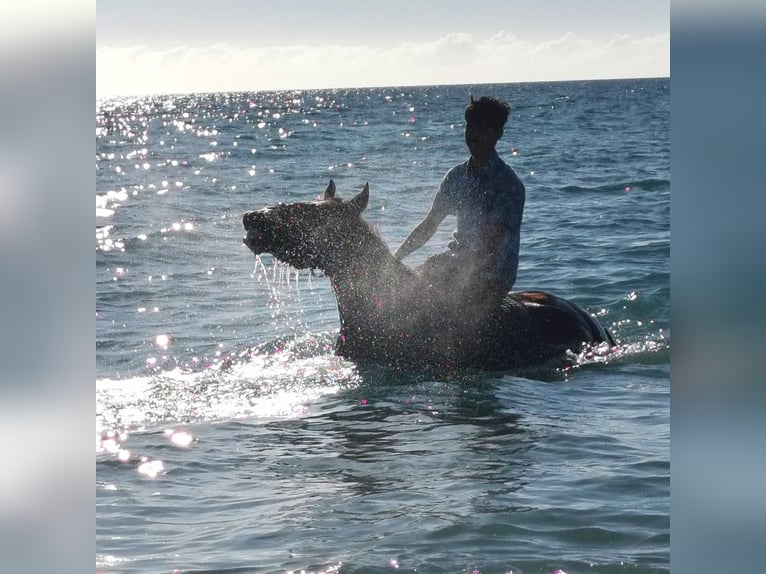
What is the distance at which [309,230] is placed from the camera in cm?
717

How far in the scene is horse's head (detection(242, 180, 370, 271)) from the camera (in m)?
7.10

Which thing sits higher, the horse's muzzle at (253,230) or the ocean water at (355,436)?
the horse's muzzle at (253,230)

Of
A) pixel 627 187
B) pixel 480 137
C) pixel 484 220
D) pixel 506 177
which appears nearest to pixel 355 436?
pixel 484 220

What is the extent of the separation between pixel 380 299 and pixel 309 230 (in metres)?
0.74

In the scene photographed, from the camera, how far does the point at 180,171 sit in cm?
3903

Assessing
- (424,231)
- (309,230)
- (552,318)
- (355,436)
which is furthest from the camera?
(552,318)

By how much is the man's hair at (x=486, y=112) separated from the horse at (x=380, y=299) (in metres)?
0.98

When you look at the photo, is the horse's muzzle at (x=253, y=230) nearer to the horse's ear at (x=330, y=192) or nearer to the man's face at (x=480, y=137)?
the horse's ear at (x=330, y=192)

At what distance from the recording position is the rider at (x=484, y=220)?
701 centimetres

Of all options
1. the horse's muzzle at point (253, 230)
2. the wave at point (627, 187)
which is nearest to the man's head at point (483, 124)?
the horse's muzzle at point (253, 230)

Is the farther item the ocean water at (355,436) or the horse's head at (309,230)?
the horse's head at (309,230)

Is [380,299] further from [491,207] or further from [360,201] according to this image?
[491,207]

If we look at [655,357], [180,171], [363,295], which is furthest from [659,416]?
[180,171]
